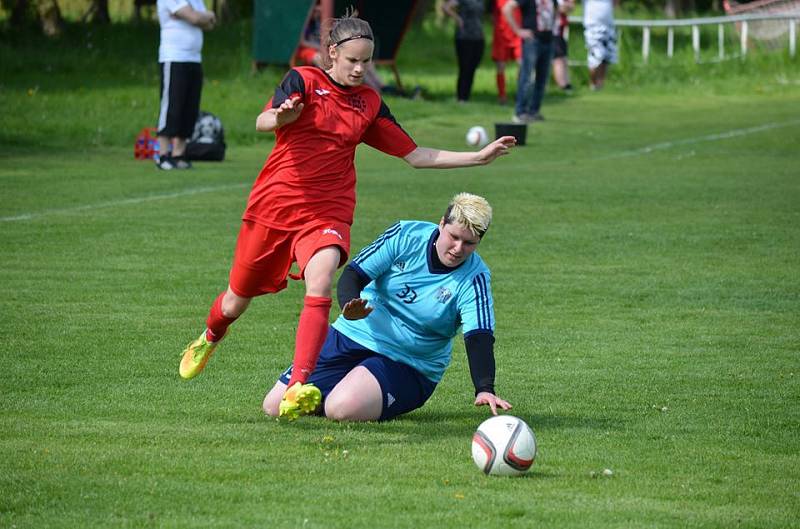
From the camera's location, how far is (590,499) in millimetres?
5664

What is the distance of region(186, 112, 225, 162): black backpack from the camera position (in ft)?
60.7

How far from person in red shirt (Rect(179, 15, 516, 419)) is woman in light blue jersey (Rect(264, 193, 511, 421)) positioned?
254 millimetres

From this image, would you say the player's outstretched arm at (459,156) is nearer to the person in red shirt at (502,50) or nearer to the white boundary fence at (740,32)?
the person in red shirt at (502,50)

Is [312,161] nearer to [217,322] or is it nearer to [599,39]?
[217,322]

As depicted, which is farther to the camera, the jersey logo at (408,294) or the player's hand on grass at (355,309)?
the jersey logo at (408,294)

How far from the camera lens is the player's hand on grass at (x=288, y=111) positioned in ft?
22.4

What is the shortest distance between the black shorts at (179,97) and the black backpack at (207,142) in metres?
1.41

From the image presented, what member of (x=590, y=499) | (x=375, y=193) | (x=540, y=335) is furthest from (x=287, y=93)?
(x=375, y=193)

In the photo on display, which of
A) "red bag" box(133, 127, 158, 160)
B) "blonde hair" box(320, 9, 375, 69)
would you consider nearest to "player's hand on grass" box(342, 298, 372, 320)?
"blonde hair" box(320, 9, 375, 69)

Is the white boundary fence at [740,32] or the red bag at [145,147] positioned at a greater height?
the white boundary fence at [740,32]

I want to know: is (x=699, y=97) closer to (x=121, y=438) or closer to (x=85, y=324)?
(x=85, y=324)

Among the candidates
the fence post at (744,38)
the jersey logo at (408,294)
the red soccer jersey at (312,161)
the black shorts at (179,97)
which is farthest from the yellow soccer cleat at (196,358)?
the fence post at (744,38)

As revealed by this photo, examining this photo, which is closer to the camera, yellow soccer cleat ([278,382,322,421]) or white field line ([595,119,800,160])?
yellow soccer cleat ([278,382,322,421])

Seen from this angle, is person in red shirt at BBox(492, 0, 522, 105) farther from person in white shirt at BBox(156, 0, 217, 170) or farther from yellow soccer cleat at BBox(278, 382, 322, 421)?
yellow soccer cleat at BBox(278, 382, 322, 421)
